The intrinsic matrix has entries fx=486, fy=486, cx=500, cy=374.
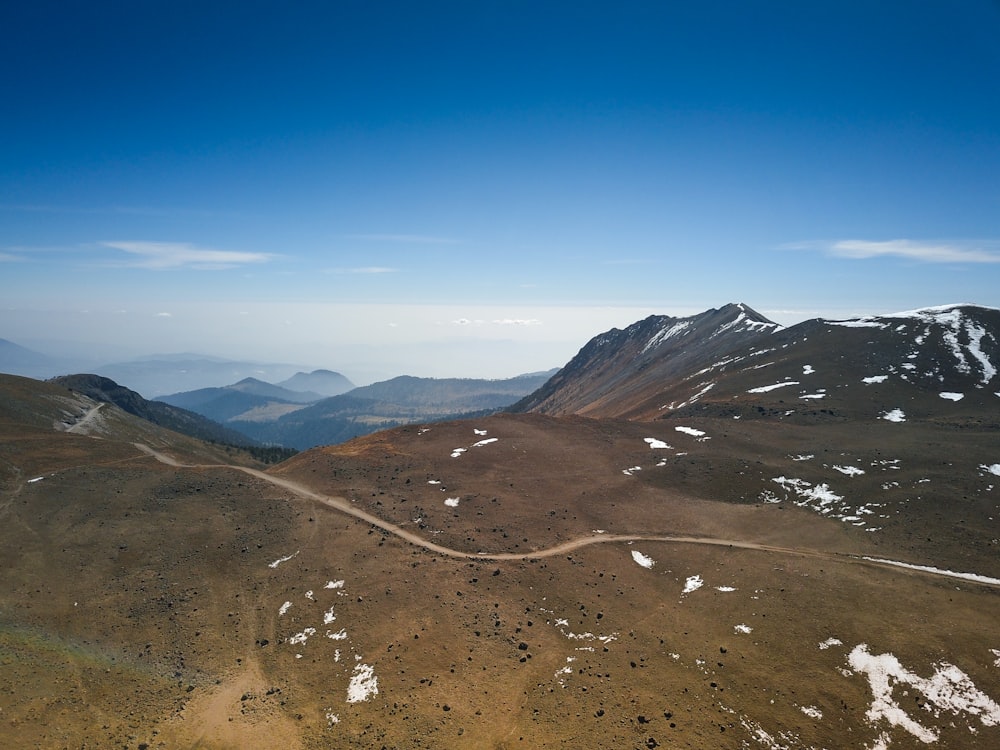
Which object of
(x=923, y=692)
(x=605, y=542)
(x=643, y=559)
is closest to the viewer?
(x=923, y=692)

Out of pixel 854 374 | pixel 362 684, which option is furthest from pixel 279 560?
pixel 854 374

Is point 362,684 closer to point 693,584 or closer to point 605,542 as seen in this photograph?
point 605,542

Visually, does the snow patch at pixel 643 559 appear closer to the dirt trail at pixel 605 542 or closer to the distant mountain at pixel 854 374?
the dirt trail at pixel 605 542

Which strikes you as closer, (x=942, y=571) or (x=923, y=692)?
(x=923, y=692)

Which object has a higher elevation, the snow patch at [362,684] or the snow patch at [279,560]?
the snow patch at [279,560]

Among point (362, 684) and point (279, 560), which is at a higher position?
point (279, 560)

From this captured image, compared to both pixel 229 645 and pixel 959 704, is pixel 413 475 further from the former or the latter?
pixel 959 704

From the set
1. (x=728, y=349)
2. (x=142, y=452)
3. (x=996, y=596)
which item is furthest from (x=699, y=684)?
(x=728, y=349)

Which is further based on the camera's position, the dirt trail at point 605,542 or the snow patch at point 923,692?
the dirt trail at point 605,542

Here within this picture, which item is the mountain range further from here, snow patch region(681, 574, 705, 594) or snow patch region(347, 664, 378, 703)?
snow patch region(681, 574, 705, 594)

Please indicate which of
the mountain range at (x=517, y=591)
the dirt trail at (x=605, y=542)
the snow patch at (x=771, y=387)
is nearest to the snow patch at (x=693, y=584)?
the mountain range at (x=517, y=591)
